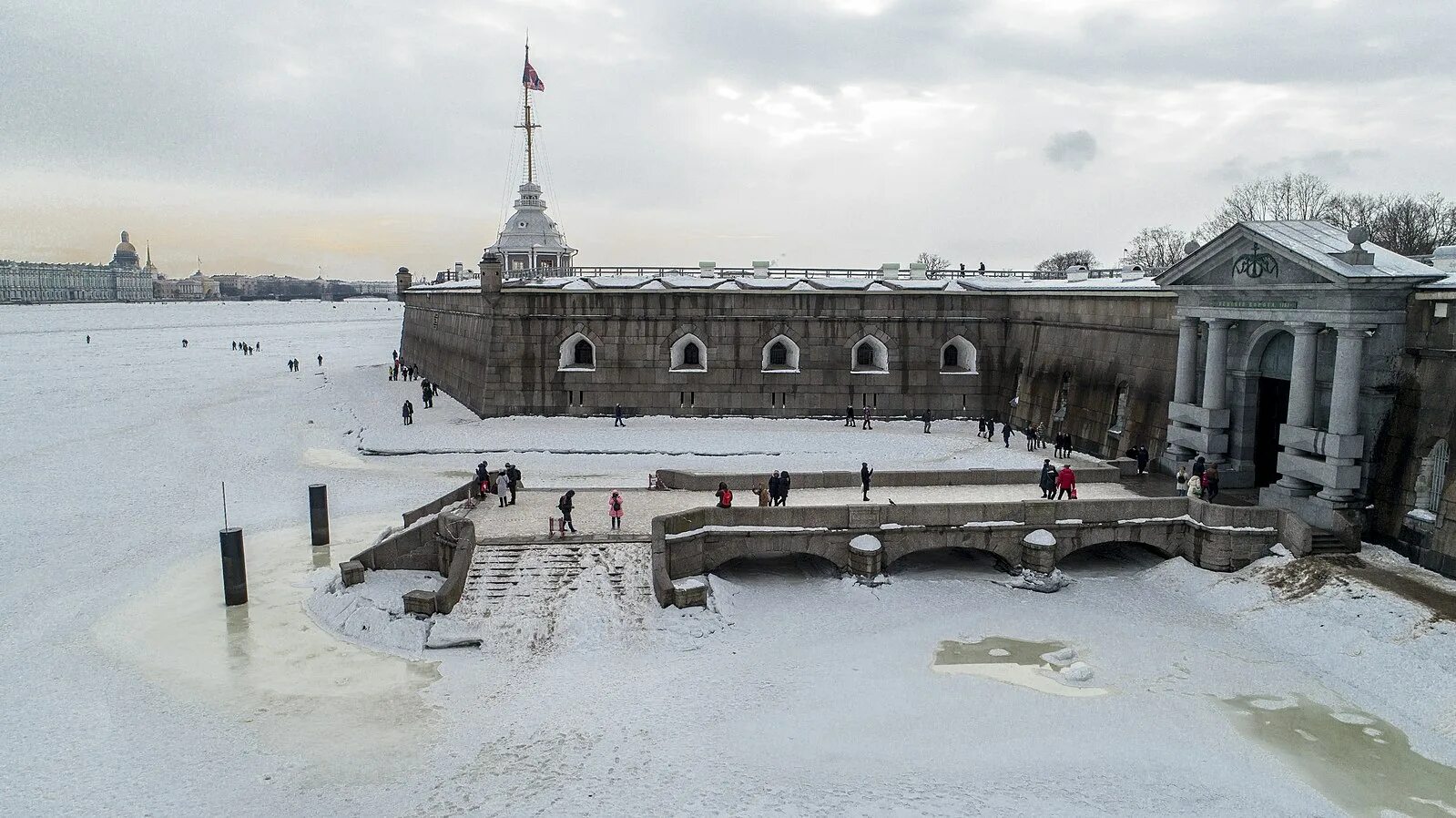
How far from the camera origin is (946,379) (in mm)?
35156

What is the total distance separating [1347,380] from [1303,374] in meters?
0.98

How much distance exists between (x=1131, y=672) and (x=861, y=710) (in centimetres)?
462

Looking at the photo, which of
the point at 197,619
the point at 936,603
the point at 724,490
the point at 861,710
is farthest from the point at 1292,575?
the point at 197,619

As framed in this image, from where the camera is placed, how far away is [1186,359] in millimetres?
22938

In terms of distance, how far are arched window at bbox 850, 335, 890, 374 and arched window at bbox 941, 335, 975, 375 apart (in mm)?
2161

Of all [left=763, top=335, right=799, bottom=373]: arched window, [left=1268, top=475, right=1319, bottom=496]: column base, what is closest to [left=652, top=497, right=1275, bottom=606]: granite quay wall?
[left=1268, top=475, right=1319, bottom=496]: column base

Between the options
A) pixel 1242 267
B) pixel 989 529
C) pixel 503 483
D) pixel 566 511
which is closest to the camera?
A: pixel 566 511

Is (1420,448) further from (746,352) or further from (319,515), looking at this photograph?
(319,515)

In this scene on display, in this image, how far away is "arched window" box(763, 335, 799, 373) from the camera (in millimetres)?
35188

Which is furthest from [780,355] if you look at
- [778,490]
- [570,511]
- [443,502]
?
[570,511]

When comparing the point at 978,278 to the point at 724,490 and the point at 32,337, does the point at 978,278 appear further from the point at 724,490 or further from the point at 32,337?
the point at 32,337

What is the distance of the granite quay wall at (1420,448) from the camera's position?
1736cm

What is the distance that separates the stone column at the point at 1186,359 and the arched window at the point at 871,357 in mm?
13013

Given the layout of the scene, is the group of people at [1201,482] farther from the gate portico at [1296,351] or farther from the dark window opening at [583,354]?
the dark window opening at [583,354]
